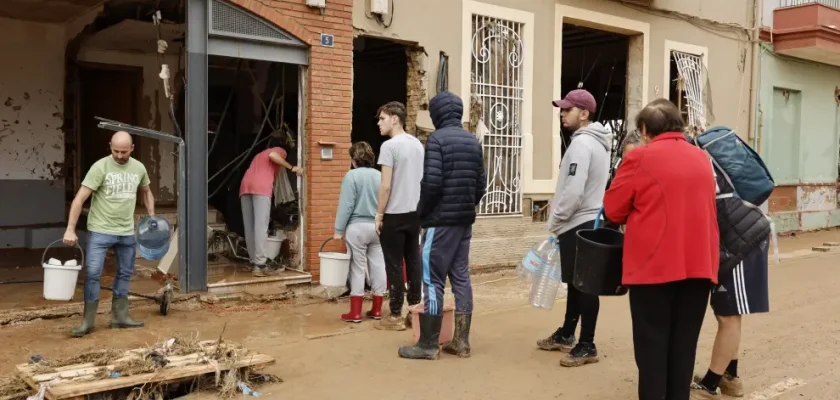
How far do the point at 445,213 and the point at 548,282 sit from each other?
98 cm

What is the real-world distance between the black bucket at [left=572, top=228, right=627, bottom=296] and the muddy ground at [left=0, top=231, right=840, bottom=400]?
2.98ft

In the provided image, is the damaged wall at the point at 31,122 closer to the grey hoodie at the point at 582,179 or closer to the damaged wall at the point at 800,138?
the grey hoodie at the point at 582,179

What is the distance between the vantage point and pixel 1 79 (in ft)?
34.9

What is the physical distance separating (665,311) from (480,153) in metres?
2.16

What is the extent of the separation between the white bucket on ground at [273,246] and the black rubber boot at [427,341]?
358cm

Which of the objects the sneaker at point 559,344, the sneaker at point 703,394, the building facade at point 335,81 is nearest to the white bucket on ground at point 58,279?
the building facade at point 335,81

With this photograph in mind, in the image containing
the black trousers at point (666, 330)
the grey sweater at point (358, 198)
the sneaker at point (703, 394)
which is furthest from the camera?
the grey sweater at point (358, 198)

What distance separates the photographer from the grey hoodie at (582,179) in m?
5.34

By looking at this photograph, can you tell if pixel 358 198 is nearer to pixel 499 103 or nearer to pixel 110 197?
pixel 110 197

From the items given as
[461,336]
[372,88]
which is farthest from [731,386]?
[372,88]

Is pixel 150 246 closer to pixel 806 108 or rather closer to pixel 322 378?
pixel 322 378

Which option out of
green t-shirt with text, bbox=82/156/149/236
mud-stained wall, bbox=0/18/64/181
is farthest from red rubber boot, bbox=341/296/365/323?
mud-stained wall, bbox=0/18/64/181

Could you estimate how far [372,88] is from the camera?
14055 millimetres

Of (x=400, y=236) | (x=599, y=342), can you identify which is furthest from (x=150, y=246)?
(x=599, y=342)
